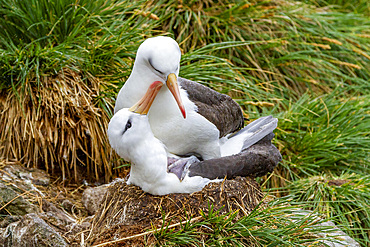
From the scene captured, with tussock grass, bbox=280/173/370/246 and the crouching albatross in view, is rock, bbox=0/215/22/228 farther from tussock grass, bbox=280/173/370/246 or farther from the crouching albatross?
tussock grass, bbox=280/173/370/246

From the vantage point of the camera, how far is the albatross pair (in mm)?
3340

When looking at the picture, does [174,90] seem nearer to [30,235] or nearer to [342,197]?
[30,235]

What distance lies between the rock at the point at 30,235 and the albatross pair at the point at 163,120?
653 mm

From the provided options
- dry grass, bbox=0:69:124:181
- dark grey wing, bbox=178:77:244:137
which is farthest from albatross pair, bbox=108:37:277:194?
dry grass, bbox=0:69:124:181

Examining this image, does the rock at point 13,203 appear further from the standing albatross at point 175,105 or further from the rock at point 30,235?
the standing albatross at point 175,105

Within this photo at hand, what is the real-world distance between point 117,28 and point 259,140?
6.40 ft

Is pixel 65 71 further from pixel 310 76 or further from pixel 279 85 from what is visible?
pixel 310 76

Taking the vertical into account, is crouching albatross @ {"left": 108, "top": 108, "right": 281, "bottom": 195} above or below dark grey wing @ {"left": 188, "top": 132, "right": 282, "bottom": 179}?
above

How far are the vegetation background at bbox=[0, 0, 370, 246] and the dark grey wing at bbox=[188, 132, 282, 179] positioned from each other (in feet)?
0.96

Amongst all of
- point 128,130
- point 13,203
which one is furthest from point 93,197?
point 128,130

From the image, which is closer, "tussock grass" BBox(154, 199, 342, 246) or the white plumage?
"tussock grass" BBox(154, 199, 342, 246)

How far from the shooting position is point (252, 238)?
337 centimetres

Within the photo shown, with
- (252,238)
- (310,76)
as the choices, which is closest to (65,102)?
(252,238)

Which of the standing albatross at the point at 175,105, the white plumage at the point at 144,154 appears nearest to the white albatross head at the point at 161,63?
the standing albatross at the point at 175,105
